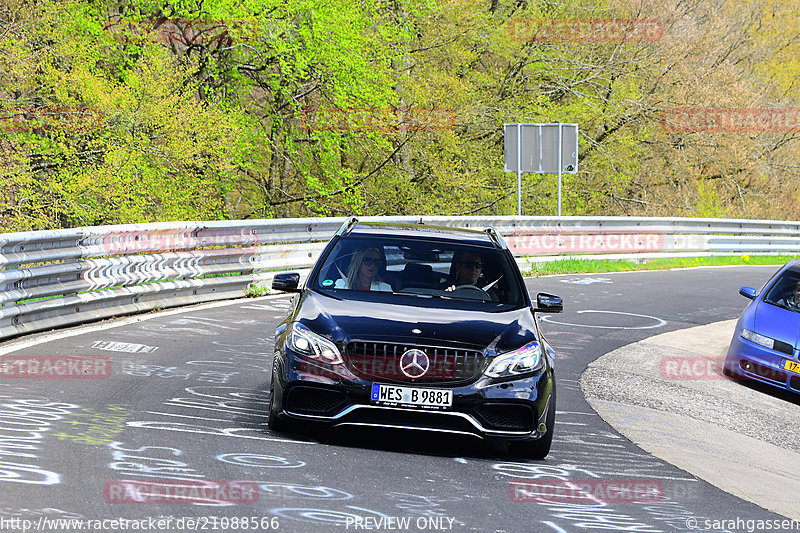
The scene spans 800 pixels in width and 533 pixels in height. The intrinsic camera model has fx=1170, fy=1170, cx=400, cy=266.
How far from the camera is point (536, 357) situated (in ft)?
23.9

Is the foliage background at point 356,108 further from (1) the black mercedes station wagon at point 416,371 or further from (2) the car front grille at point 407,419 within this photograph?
(2) the car front grille at point 407,419

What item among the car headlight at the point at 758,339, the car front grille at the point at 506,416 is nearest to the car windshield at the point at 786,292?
the car headlight at the point at 758,339

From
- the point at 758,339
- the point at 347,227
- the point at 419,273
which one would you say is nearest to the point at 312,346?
the point at 419,273

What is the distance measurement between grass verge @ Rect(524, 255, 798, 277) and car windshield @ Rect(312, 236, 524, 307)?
48.3 feet

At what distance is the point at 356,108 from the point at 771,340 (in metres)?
18.9

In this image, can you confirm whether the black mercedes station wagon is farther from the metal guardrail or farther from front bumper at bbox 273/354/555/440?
the metal guardrail

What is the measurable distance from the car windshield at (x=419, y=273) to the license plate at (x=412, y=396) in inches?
45.0

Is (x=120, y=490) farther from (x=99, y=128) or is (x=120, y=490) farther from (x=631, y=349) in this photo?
(x=99, y=128)

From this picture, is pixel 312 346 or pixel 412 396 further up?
pixel 312 346

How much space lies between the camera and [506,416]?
23.4 feet

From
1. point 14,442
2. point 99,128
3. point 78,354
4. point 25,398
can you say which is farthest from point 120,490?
point 99,128

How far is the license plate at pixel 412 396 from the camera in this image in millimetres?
6973

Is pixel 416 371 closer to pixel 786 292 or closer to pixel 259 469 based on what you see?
pixel 259 469

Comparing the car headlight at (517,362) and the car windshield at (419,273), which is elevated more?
the car windshield at (419,273)
